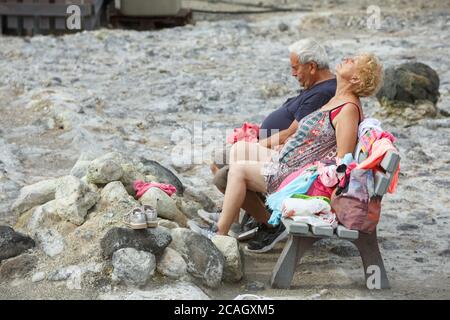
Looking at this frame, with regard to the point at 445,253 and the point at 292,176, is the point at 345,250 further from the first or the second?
the point at 292,176

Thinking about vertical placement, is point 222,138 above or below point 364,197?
below

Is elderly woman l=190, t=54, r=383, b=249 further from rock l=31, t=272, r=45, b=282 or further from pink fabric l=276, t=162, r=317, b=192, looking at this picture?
rock l=31, t=272, r=45, b=282

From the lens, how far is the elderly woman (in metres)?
5.52

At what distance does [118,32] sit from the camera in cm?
1661

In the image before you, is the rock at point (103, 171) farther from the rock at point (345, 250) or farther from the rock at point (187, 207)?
the rock at point (345, 250)

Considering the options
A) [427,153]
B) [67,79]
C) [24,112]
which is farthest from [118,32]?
[427,153]

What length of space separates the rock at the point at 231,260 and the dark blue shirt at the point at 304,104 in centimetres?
112

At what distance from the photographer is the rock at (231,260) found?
5.52 m

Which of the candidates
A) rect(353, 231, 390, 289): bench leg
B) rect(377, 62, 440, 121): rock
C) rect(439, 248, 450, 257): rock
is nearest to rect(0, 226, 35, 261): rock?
rect(353, 231, 390, 289): bench leg

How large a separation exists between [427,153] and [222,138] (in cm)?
219

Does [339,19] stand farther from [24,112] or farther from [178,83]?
[24,112]

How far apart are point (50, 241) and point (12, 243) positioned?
0.25 m

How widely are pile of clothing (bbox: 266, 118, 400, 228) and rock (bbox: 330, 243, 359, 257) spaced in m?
0.76

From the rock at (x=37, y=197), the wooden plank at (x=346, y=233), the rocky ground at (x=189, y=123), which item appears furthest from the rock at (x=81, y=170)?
the wooden plank at (x=346, y=233)
